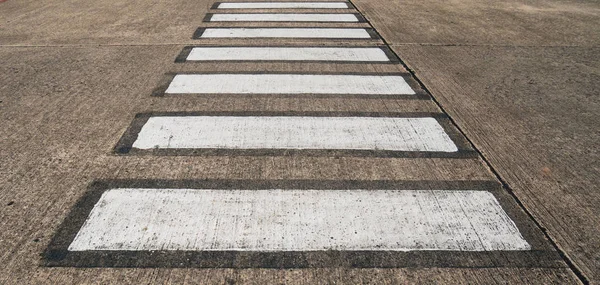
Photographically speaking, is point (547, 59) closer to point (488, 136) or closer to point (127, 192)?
point (488, 136)

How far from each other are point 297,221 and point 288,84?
2.52 meters

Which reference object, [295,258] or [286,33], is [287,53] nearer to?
[286,33]

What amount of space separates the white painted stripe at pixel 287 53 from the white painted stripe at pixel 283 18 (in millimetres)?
1606

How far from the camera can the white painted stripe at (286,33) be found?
7320 millimetres

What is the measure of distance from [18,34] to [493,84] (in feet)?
22.2

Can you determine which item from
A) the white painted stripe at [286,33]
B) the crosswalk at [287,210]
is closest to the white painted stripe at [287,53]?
the white painted stripe at [286,33]

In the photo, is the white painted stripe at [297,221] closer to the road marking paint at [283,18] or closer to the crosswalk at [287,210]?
the crosswalk at [287,210]

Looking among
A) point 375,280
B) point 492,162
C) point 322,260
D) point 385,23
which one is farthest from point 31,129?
point 385,23

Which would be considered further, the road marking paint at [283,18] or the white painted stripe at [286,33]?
the road marking paint at [283,18]

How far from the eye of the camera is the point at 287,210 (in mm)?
3436

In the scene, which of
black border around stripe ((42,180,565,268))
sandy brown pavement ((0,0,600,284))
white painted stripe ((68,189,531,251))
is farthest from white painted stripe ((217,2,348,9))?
black border around stripe ((42,180,565,268))

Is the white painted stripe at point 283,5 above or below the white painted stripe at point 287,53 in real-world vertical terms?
above

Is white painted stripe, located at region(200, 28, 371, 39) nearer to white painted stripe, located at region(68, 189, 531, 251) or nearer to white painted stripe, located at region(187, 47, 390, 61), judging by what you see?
white painted stripe, located at region(187, 47, 390, 61)

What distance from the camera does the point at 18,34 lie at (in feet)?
23.8
